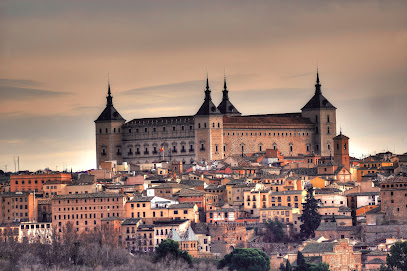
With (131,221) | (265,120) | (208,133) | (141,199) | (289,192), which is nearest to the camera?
(131,221)

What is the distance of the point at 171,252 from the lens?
3000 inches

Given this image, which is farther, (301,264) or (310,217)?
(310,217)

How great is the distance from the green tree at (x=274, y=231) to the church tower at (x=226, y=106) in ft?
135

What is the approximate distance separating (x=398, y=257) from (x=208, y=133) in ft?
127

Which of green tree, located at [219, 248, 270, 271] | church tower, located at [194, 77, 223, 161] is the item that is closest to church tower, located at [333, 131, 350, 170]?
church tower, located at [194, 77, 223, 161]

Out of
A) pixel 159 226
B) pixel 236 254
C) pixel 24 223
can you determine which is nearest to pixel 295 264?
pixel 236 254

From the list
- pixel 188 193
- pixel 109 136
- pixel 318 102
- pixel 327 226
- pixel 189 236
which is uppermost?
pixel 318 102

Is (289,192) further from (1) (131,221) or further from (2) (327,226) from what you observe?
(1) (131,221)

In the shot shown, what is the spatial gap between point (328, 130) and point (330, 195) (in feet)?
103

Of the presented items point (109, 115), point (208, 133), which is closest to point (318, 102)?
point (208, 133)

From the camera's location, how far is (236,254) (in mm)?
76062

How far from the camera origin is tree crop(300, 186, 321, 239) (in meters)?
81.8

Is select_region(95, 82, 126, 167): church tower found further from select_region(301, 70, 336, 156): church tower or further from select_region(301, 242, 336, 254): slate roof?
select_region(301, 242, 336, 254): slate roof

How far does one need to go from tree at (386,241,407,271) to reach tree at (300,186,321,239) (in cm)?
813
